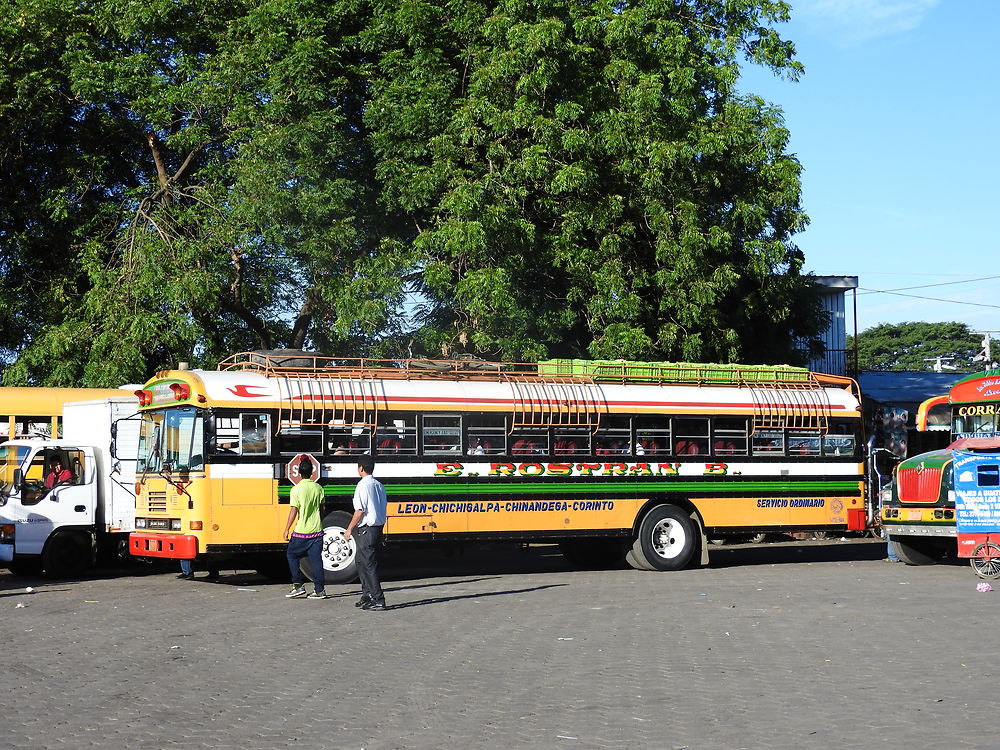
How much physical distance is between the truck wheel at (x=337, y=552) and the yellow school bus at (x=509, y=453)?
0.09 ft

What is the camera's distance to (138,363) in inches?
968

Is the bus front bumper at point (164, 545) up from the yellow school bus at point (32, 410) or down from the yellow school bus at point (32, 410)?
down

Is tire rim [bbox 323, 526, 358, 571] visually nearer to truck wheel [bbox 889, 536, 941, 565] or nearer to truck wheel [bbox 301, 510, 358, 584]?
truck wheel [bbox 301, 510, 358, 584]

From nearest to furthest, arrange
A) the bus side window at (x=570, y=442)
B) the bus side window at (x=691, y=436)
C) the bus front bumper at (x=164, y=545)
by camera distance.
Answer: the bus front bumper at (x=164, y=545), the bus side window at (x=570, y=442), the bus side window at (x=691, y=436)

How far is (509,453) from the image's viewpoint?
1909 centimetres

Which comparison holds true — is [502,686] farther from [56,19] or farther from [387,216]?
[56,19]

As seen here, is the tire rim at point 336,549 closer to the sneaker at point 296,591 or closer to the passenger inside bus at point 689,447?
the sneaker at point 296,591

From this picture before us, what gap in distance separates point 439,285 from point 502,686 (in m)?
15.0

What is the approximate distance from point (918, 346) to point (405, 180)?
6896 cm

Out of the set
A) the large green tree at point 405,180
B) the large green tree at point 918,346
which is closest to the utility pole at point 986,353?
the large green tree at point 918,346

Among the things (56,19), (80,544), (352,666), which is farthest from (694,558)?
(56,19)

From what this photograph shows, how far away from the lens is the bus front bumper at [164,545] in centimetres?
1673

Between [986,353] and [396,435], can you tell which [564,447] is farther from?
[986,353]

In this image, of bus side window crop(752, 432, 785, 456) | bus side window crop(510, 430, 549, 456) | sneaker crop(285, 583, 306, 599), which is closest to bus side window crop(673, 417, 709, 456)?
bus side window crop(752, 432, 785, 456)
